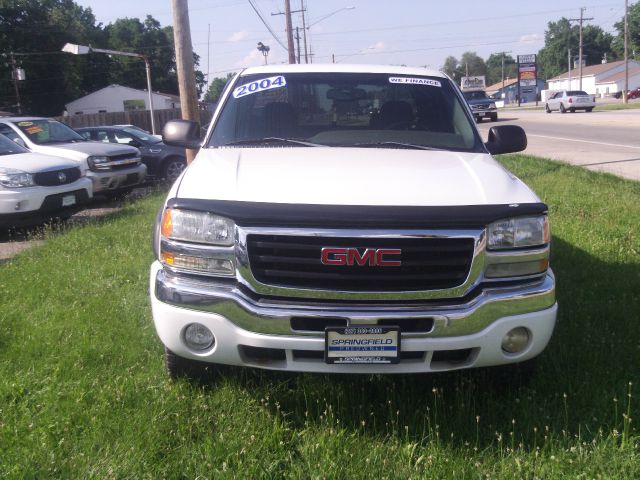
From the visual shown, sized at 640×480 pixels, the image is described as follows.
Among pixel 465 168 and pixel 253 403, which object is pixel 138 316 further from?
pixel 465 168

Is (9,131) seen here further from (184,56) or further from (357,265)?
(357,265)

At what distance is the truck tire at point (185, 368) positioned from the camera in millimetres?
3396

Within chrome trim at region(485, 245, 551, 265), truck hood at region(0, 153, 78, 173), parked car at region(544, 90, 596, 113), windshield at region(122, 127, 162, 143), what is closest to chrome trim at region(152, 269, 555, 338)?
chrome trim at region(485, 245, 551, 265)

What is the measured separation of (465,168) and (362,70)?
164 centimetres

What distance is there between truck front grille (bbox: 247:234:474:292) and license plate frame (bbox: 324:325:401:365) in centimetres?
19

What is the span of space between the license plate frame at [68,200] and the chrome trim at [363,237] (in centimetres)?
705

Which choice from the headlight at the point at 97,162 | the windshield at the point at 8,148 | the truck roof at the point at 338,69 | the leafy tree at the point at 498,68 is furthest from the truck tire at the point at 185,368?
the leafy tree at the point at 498,68

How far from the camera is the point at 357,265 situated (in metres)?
2.85

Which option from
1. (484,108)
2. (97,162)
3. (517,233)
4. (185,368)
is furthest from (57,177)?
(484,108)

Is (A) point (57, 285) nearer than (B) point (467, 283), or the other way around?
(B) point (467, 283)

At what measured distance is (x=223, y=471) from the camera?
2762mm

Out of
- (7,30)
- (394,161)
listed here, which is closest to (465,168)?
(394,161)

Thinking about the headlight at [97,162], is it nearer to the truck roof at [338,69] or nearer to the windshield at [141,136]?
the windshield at [141,136]

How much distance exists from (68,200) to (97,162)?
2306mm
